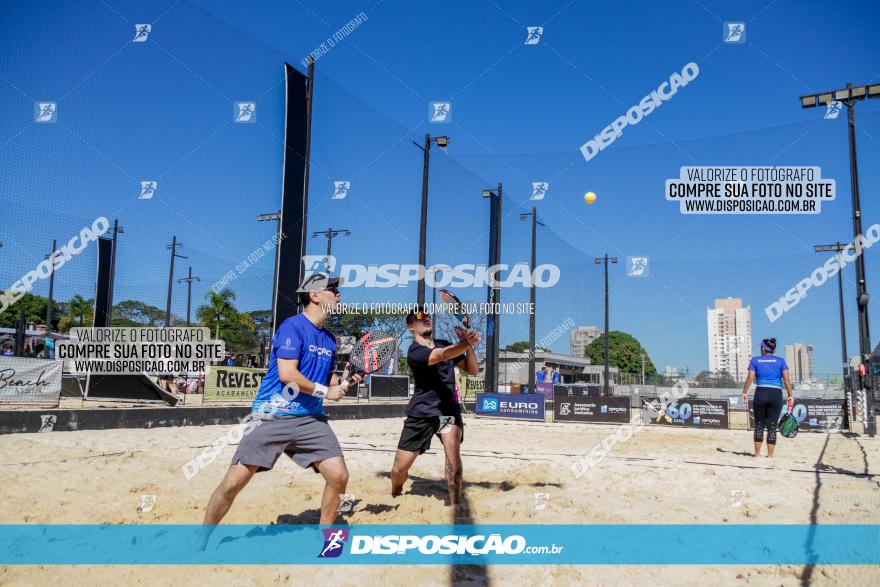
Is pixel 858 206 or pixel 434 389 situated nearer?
pixel 434 389

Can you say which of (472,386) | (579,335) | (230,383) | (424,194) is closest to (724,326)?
(472,386)

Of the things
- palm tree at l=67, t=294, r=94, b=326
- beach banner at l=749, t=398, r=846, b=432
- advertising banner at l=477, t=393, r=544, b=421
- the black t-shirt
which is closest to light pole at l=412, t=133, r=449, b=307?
advertising banner at l=477, t=393, r=544, b=421

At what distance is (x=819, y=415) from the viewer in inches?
622

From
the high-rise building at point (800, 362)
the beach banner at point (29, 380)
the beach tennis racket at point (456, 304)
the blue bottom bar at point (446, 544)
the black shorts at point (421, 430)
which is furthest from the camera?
the high-rise building at point (800, 362)

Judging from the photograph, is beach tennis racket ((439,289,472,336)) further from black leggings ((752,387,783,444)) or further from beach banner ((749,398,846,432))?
beach banner ((749,398,846,432))

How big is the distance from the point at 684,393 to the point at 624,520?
2307 cm

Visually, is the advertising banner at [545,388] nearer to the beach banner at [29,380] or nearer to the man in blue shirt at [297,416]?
the beach banner at [29,380]

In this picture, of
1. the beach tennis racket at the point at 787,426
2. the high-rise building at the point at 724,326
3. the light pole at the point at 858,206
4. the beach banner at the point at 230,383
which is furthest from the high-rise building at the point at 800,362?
the beach banner at the point at 230,383

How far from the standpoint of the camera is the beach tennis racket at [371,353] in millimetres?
4887

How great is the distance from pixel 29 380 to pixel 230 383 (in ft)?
12.9

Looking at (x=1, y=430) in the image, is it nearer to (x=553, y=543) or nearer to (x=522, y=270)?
(x=553, y=543)

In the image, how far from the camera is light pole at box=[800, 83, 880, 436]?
1342cm

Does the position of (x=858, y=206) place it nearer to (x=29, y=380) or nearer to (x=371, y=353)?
(x=371, y=353)

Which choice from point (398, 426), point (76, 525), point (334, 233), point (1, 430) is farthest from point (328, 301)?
point (334, 233)
